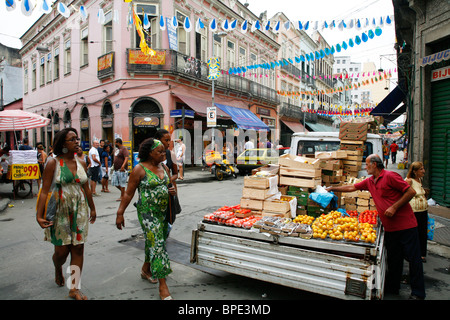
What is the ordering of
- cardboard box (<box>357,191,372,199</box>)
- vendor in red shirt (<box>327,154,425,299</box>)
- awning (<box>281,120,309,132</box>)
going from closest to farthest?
vendor in red shirt (<box>327,154,425,299</box>)
cardboard box (<box>357,191,372,199</box>)
awning (<box>281,120,309,132</box>)

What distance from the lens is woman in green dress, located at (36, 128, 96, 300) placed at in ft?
10.7

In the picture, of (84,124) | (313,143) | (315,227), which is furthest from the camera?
(84,124)

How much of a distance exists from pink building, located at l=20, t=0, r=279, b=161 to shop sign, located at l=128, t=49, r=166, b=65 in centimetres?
5

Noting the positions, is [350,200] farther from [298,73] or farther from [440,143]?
[298,73]

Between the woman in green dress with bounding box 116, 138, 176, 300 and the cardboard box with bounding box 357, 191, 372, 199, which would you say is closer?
the woman in green dress with bounding box 116, 138, 176, 300

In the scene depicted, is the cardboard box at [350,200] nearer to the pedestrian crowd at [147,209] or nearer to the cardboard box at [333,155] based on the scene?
the cardboard box at [333,155]

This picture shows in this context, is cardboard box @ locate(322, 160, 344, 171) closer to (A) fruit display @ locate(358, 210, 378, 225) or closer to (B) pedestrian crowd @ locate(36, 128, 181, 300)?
(A) fruit display @ locate(358, 210, 378, 225)

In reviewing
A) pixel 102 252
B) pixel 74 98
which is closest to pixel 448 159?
pixel 102 252

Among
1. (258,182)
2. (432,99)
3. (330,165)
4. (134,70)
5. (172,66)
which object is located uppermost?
(172,66)

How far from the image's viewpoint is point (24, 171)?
9586mm

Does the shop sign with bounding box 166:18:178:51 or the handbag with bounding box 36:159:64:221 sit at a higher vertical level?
the shop sign with bounding box 166:18:178:51

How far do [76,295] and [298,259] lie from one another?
8.20 feet

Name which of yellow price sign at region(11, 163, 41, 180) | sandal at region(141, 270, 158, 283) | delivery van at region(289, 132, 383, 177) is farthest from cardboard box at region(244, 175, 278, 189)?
yellow price sign at region(11, 163, 41, 180)

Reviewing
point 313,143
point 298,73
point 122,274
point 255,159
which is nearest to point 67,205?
point 122,274
